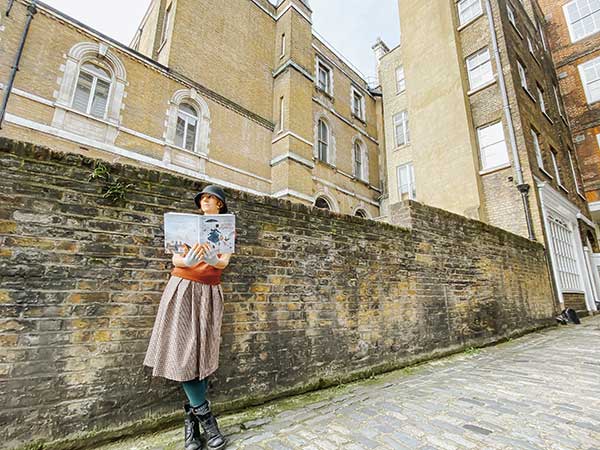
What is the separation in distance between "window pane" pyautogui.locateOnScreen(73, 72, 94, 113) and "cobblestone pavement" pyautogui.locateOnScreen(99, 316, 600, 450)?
32.2ft

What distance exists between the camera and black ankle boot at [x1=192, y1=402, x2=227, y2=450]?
193cm

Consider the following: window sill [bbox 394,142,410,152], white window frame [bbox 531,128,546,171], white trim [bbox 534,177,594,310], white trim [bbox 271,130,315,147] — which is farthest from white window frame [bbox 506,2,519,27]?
white trim [bbox 271,130,315,147]

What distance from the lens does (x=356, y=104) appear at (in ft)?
61.7

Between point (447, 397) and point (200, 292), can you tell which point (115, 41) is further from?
point (447, 397)

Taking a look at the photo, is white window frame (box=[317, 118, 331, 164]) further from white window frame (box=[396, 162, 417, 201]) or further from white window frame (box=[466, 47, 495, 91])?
white window frame (box=[466, 47, 495, 91])

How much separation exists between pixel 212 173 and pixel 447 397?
10055mm

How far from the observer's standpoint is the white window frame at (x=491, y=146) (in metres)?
9.63

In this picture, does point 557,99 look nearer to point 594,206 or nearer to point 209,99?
point 594,206

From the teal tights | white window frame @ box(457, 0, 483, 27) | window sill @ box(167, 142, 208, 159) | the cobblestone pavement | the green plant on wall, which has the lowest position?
the cobblestone pavement

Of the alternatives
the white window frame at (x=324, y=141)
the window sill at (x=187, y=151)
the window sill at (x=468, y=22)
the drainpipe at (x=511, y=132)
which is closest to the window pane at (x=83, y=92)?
the window sill at (x=187, y=151)

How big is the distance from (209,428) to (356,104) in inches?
776

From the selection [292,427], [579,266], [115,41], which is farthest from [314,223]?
[579,266]

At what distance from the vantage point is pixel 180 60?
10906 millimetres

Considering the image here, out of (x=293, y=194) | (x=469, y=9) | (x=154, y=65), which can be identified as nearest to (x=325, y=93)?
(x=469, y=9)
